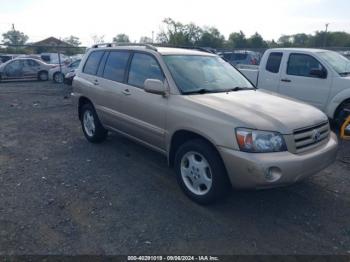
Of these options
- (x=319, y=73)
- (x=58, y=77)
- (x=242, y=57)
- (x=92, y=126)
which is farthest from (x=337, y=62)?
(x=58, y=77)

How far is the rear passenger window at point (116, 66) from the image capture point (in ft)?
16.5

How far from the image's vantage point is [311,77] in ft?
24.0

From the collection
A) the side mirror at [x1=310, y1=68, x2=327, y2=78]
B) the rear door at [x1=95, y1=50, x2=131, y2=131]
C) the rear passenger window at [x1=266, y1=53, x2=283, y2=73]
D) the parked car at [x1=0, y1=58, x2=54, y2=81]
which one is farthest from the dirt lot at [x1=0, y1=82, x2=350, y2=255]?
the parked car at [x1=0, y1=58, x2=54, y2=81]

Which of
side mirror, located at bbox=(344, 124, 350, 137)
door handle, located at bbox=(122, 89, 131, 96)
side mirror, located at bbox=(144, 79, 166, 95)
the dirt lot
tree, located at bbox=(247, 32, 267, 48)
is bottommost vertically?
the dirt lot

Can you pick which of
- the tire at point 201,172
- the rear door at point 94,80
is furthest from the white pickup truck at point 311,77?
the tire at point 201,172

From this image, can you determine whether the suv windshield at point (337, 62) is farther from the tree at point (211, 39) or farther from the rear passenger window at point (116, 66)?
the tree at point (211, 39)

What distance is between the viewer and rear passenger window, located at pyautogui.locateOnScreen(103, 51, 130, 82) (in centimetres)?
503

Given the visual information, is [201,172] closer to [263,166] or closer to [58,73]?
[263,166]

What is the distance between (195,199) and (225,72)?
2.03 metres

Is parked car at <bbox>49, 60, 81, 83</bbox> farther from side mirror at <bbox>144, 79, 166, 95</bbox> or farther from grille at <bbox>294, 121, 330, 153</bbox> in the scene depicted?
grille at <bbox>294, 121, 330, 153</bbox>

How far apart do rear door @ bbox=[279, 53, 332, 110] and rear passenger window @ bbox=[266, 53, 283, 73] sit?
0.71 ft

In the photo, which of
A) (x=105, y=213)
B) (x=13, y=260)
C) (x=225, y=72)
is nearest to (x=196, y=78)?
(x=225, y=72)

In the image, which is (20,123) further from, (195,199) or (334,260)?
(334,260)

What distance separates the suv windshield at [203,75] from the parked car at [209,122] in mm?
15
